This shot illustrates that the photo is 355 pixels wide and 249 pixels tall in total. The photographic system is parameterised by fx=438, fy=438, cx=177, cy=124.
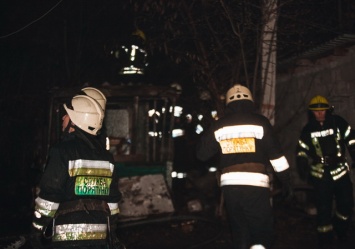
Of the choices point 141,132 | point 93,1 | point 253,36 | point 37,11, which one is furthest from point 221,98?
point 93,1

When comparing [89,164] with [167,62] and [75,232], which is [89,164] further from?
[167,62]

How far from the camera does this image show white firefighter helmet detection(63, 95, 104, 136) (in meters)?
3.38

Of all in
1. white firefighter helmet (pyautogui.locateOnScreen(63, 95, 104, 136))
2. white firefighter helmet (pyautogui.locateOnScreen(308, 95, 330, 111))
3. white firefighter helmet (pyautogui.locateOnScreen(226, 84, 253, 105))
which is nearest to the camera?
white firefighter helmet (pyautogui.locateOnScreen(63, 95, 104, 136))

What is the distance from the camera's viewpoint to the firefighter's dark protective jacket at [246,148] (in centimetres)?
438

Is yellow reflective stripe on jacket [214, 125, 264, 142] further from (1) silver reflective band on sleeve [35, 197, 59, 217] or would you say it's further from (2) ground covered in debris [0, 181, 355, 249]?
(2) ground covered in debris [0, 181, 355, 249]

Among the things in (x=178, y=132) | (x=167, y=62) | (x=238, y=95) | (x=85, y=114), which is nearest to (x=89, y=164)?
(x=85, y=114)

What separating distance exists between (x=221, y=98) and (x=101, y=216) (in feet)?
15.4

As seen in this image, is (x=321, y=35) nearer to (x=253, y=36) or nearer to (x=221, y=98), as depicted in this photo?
(x=253, y=36)

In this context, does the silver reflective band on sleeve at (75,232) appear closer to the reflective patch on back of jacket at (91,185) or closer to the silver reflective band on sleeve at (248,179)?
the reflective patch on back of jacket at (91,185)

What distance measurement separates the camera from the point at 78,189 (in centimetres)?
318

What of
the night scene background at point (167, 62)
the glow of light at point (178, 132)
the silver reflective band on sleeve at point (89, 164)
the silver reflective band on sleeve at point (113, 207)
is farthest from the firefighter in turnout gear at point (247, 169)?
the glow of light at point (178, 132)

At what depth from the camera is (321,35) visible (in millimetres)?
8570

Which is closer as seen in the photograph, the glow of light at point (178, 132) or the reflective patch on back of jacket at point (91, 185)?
the reflective patch on back of jacket at point (91, 185)

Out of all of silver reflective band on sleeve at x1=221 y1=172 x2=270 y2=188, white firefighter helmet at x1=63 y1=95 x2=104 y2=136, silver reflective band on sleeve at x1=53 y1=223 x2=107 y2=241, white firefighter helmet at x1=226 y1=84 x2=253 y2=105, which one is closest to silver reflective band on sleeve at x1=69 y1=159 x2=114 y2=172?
white firefighter helmet at x1=63 y1=95 x2=104 y2=136
